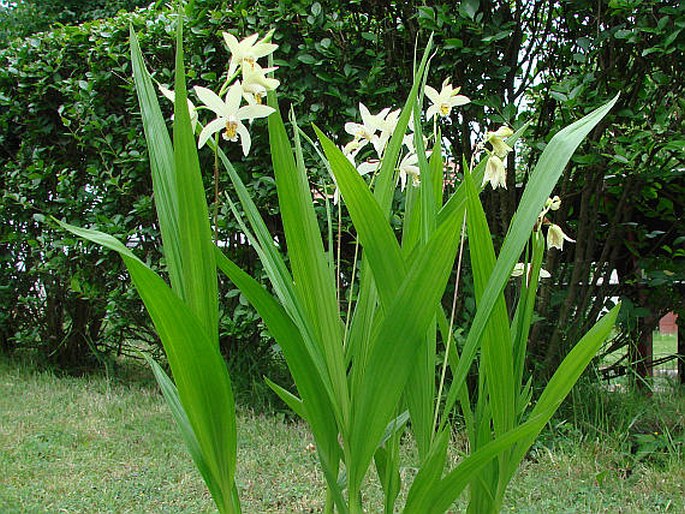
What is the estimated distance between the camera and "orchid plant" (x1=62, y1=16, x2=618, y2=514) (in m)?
0.91

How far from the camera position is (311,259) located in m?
0.99

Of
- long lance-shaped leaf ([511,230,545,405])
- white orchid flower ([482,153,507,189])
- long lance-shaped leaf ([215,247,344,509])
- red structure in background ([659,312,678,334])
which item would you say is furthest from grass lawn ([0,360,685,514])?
red structure in background ([659,312,678,334])

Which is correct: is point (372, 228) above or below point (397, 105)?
below

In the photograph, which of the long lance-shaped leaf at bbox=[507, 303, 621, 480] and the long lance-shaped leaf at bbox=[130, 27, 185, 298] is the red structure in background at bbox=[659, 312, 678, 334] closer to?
the long lance-shaped leaf at bbox=[507, 303, 621, 480]

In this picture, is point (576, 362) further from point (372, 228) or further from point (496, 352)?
point (372, 228)

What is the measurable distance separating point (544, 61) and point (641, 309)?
1034mm

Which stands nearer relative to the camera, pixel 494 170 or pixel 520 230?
pixel 520 230

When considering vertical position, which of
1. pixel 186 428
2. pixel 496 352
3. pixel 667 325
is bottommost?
pixel 667 325

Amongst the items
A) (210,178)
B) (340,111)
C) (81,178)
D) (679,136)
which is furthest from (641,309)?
(81,178)

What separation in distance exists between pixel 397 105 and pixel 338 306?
1.83 meters

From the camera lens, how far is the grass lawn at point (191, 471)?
1.92 m

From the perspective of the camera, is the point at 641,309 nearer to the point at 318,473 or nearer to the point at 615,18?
the point at 615,18

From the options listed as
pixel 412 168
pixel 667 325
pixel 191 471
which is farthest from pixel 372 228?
pixel 667 325

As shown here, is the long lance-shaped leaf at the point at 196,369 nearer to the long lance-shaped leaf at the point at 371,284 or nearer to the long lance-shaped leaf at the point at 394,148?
the long lance-shaped leaf at the point at 371,284
